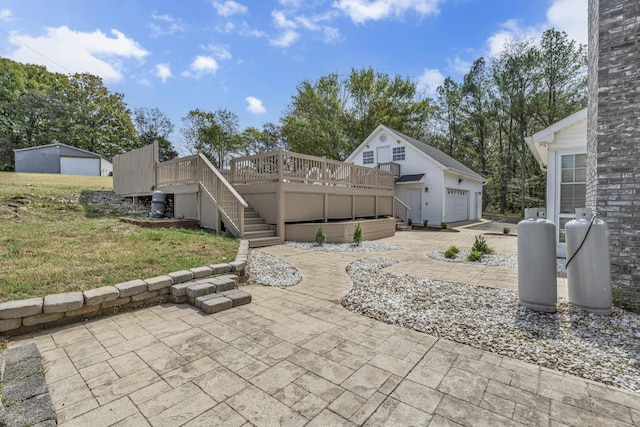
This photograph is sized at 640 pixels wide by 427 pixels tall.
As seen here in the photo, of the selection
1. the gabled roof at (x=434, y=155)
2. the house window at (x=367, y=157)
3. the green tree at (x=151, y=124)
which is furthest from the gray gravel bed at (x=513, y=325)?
the green tree at (x=151, y=124)

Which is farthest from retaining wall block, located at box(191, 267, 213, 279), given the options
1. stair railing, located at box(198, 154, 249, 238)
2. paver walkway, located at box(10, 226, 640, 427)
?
stair railing, located at box(198, 154, 249, 238)

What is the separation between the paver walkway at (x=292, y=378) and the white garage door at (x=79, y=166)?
90.2 ft

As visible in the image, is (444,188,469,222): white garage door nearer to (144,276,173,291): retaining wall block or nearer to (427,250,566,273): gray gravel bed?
(427,250,566,273): gray gravel bed

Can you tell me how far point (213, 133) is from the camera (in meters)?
25.6

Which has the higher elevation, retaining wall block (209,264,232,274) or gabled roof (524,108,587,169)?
gabled roof (524,108,587,169)

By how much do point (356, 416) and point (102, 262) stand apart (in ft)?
13.5

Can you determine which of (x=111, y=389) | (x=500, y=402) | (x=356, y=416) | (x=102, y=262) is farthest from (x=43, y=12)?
(x=500, y=402)

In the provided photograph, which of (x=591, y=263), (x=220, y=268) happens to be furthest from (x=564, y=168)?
(x=220, y=268)

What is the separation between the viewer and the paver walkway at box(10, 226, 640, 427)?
179 centimetres

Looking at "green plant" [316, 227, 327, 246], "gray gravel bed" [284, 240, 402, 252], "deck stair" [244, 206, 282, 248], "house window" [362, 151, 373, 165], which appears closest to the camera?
"deck stair" [244, 206, 282, 248]

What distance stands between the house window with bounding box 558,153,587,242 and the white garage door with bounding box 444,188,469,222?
9.40 metres

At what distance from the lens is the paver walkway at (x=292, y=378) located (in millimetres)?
1790

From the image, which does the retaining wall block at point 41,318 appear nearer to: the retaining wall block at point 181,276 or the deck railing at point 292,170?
the retaining wall block at point 181,276

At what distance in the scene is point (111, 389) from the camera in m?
2.03
